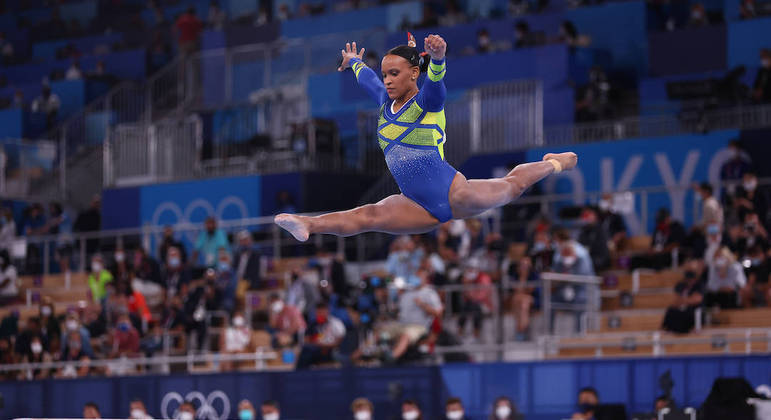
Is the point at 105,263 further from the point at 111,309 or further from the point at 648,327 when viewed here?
the point at 648,327

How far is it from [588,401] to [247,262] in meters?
6.63

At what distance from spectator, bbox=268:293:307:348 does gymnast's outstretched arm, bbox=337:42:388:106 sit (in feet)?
25.3

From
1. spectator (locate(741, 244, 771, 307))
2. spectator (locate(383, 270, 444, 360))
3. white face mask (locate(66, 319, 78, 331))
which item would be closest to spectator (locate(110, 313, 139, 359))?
white face mask (locate(66, 319, 78, 331))

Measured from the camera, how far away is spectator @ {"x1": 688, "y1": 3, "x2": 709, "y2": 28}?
70.5 feet

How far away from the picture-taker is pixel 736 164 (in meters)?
18.1

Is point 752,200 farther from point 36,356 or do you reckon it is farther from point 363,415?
point 36,356

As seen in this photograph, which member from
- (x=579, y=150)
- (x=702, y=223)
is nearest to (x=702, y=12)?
(x=579, y=150)

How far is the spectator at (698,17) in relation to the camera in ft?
70.5

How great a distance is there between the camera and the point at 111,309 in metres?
19.0

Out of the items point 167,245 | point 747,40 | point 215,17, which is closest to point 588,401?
point 167,245

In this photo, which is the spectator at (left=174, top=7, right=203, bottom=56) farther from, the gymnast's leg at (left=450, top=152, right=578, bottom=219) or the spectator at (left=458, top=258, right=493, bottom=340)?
the gymnast's leg at (left=450, top=152, right=578, bottom=219)

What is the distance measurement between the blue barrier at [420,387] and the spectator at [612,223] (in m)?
3.32

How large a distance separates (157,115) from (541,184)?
9.84 m

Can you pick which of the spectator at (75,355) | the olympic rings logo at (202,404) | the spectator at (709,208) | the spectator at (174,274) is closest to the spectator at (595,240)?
the spectator at (709,208)
